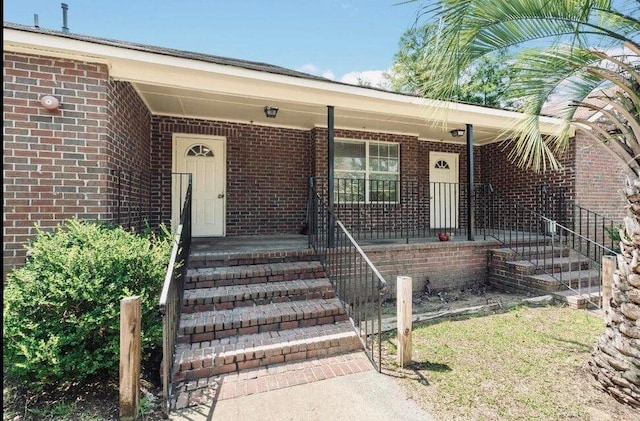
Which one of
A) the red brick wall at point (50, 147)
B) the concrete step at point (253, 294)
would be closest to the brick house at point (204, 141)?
the red brick wall at point (50, 147)

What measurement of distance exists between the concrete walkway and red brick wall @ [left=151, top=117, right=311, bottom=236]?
4776mm

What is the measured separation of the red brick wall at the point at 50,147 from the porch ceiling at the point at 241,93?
23cm

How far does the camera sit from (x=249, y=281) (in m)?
4.48

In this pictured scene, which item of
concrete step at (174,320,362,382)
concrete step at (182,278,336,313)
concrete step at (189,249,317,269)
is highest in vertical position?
concrete step at (189,249,317,269)

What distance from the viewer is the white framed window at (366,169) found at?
27.2ft

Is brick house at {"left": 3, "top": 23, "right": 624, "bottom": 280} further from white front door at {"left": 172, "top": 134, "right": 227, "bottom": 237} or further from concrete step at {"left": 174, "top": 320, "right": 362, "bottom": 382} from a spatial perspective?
concrete step at {"left": 174, "top": 320, "right": 362, "bottom": 382}

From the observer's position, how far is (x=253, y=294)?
4109mm

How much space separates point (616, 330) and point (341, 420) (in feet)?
8.09

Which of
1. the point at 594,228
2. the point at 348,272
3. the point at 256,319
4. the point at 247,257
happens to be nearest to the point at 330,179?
the point at 348,272

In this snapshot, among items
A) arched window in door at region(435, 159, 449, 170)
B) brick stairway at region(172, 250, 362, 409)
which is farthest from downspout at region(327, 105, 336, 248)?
arched window in door at region(435, 159, 449, 170)

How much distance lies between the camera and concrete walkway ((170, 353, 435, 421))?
104 inches

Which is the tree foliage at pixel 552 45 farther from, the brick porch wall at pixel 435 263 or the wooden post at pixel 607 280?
the brick porch wall at pixel 435 263

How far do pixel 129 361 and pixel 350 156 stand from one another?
6655 mm

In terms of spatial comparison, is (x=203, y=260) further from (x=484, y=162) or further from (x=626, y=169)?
(x=484, y=162)
